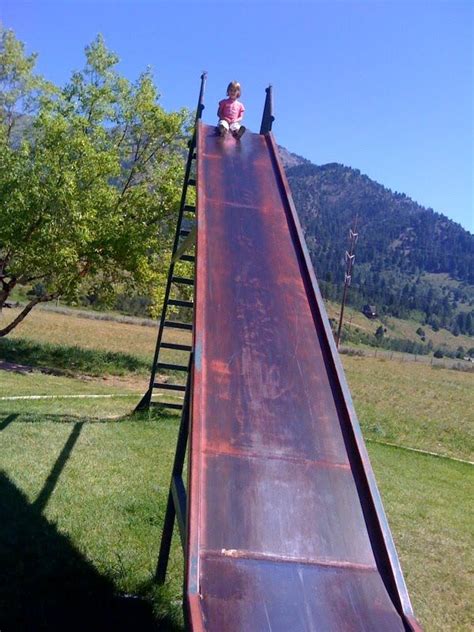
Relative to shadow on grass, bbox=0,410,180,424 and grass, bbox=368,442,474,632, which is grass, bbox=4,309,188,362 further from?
grass, bbox=368,442,474,632

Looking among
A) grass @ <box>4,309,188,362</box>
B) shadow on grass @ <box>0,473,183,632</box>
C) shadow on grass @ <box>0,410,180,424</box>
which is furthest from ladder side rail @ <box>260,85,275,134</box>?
grass @ <box>4,309,188,362</box>

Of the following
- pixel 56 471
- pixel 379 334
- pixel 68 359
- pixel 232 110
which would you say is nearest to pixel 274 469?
pixel 56 471

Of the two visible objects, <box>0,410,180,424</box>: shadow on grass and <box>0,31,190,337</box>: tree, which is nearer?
<box>0,410,180,424</box>: shadow on grass

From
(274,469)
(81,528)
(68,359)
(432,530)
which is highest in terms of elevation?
(274,469)

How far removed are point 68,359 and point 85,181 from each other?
801 centimetres

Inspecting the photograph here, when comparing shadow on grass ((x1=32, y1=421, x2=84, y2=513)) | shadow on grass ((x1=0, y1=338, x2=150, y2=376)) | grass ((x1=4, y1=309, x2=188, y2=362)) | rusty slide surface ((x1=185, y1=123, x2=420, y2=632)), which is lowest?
grass ((x1=4, y1=309, x2=188, y2=362))

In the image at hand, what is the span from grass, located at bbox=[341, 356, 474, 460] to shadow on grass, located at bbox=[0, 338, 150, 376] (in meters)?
8.87

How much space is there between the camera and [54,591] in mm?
5316

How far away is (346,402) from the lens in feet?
17.2

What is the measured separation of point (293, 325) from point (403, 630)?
2820mm

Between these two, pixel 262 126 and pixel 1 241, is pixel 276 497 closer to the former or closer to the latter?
pixel 262 126

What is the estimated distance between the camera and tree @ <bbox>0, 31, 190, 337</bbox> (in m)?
18.1

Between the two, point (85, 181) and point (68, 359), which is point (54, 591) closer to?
point (85, 181)

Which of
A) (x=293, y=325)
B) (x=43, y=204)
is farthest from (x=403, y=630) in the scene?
(x=43, y=204)
